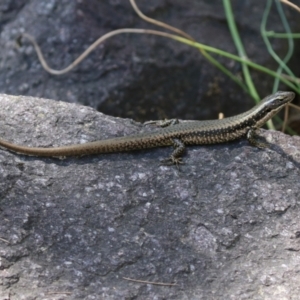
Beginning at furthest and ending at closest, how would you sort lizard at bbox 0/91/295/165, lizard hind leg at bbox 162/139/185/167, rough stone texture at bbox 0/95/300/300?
lizard hind leg at bbox 162/139/185/167 < lizard at bbox 0/91/295/165 < rough stone texture at bbox 0/95/300/300

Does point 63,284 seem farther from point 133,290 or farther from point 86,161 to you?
point 86,161

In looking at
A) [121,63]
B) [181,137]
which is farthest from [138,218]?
[121,63]

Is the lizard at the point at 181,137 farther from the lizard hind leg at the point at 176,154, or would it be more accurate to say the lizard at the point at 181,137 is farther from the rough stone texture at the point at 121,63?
the rough stone texture at the point at 121,63

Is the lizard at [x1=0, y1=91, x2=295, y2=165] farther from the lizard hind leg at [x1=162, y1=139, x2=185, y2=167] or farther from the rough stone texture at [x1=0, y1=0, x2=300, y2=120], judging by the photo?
the rough stone texture at [x1=0, y1=0, x2=300, y2=120]

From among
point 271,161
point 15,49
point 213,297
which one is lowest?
point 213,297

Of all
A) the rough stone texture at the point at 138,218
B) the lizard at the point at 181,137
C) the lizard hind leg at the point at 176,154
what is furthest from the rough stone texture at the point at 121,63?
the lizard hind leg at the point at 176,154

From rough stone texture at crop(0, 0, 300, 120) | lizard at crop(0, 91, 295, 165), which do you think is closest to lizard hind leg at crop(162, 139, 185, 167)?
lizard at crop(0, 91, 295, 165)

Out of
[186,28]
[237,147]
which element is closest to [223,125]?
[237,147]

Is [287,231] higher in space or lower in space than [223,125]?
lower
